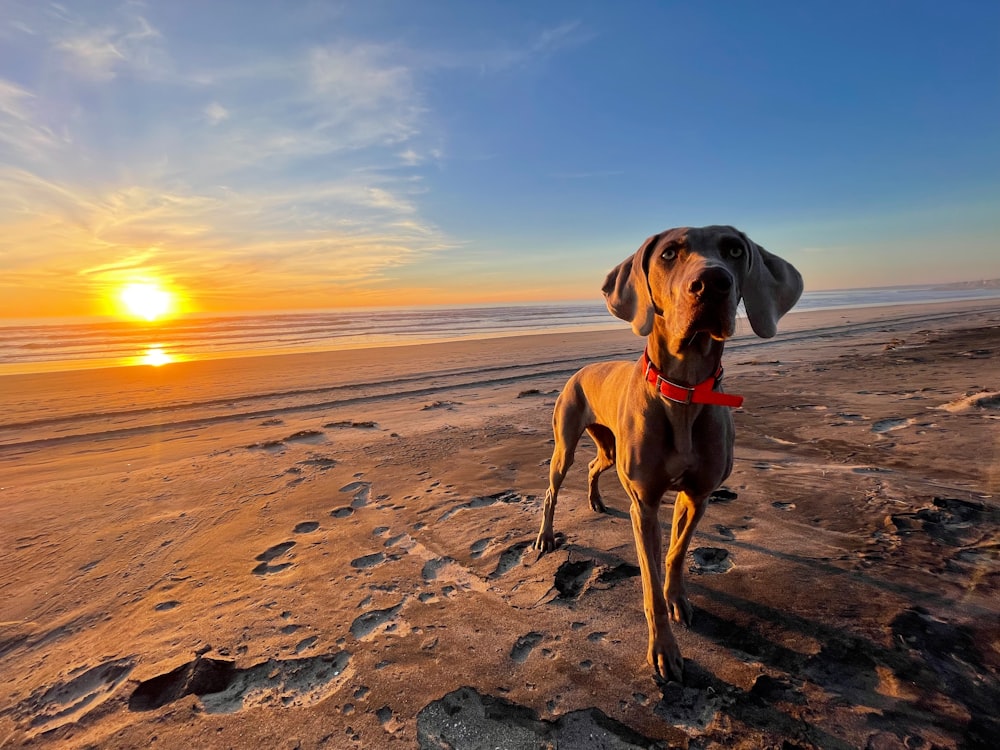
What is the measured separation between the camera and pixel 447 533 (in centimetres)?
380

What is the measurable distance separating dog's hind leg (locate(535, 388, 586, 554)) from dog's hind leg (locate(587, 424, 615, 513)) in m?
0.14

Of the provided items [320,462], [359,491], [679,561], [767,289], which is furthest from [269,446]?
[767,289]

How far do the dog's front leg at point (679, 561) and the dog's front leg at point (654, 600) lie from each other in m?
0.24

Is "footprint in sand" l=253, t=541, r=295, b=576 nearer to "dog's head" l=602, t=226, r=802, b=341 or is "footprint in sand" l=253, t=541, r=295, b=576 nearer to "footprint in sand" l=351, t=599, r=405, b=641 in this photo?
"footprint in sand" l=351, t=599, r=405, b=641

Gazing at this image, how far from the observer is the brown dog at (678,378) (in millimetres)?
2146

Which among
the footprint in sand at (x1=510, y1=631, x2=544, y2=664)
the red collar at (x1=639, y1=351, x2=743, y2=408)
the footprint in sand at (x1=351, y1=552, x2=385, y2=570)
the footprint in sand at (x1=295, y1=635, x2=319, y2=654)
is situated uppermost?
the red collar at (x1=639, y1=351, x2=743, y2=408)

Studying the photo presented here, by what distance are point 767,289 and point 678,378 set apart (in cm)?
62

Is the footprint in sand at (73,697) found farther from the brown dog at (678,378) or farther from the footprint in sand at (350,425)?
the footprint in sand at (350,425)

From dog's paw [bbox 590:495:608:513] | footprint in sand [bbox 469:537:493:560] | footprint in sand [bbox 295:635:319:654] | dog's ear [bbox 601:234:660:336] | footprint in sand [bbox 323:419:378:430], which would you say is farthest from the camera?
footprint in sand [bbox 323:419:378:430]

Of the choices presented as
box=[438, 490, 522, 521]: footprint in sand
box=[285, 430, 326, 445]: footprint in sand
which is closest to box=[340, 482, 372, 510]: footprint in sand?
box=[438, 490, 522, 521]: footprint in sand

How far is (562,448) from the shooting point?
12.3 ft

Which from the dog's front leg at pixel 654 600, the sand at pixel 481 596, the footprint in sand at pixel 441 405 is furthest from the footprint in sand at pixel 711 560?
the footprint in sand at pixel 441 405

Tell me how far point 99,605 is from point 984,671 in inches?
199

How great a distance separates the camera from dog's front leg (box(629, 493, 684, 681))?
90.2 inches
